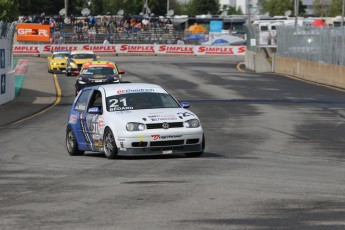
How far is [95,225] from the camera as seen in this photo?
8914 mm

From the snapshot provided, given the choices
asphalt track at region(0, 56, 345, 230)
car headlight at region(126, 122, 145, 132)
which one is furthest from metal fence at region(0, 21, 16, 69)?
car headlight at region(126, 122, 145, 132)

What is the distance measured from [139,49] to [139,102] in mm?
66009

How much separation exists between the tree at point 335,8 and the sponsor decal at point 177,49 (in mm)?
67162

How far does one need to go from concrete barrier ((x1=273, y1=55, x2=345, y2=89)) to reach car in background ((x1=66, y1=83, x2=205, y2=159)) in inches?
989

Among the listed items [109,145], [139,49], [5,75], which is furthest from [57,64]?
[109,145]

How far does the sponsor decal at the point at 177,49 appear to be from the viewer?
84.2 metres

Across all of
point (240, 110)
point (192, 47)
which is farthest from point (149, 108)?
point (192, 47)

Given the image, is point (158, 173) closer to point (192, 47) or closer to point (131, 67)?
point (131, 67)

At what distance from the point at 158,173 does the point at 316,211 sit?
4.42 meters

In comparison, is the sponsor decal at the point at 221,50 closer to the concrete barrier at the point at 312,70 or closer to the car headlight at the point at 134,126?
the concrete barrier at the point at 312,70

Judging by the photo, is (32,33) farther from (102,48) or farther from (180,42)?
(180,42)

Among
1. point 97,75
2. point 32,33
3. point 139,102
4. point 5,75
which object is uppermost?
point 139,102

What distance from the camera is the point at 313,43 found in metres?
48.2

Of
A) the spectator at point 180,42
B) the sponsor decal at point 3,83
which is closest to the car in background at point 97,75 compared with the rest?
the sponsor decal at point 3,83
